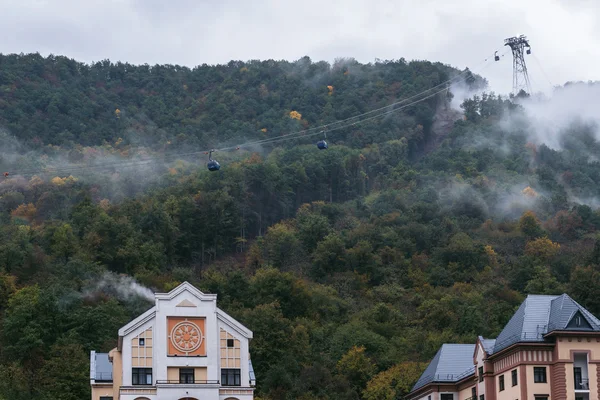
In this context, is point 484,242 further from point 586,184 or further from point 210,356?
point 210,356

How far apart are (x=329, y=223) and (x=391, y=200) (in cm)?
1153

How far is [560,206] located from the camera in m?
182

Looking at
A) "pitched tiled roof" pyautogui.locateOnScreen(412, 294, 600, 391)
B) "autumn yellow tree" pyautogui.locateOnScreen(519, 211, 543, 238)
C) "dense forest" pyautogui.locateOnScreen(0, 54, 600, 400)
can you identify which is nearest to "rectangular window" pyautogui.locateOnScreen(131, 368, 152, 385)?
"dense forest" pyautogui.locateOnScreen(0, 54, 600, 400)

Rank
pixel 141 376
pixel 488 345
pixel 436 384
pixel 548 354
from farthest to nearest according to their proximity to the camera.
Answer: pixel 436 384 → pixel 141 376 → pixel 488 345 → pixel 548 354

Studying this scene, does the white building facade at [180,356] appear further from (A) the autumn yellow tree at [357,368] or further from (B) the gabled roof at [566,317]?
(A) the autumn yellow tree at [357,368]

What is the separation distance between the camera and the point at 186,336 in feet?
293

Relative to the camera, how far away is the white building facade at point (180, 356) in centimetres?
8788

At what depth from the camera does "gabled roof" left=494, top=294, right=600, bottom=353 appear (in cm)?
8181

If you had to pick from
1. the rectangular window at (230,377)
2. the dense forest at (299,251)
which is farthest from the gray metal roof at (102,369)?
the dense forest at (299,251)

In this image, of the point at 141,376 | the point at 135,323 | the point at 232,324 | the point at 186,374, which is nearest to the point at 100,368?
the point at 141,376

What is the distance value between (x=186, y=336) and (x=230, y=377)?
3969mm

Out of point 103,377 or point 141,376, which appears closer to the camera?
point 141,376

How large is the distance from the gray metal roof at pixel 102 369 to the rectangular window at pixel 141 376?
278 cm

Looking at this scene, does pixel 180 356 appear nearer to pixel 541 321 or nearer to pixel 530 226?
pixel 541 321
